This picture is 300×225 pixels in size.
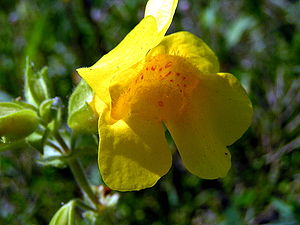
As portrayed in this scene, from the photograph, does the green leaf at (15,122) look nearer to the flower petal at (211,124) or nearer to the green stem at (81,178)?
the green stem at (81,178)

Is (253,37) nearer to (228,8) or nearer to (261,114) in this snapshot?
(228,8)

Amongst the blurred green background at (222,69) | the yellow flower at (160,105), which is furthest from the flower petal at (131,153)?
the blurred green background at (222,69)

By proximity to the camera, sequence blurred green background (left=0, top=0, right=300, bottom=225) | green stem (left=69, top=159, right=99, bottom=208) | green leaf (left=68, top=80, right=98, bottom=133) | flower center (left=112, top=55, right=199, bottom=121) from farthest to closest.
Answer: blurred green background (left=0, top=0, right=300, bottom=225), green stem (left=69, top=159, right=99, bottom=208), green leaf (left=68, top=80, right=98, bottom=133), flower center (left=112, top=55, right=199, bottom=121)

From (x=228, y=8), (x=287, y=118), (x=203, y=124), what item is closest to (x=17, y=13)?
(x=228, y=8)

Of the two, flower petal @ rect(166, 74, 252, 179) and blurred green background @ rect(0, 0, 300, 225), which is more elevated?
flower petal @ rect(166, 74, 252, 179)

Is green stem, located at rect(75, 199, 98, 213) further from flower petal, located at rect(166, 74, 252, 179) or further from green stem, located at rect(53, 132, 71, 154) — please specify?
flower petal, located at rect(166, 74, 252, 179)

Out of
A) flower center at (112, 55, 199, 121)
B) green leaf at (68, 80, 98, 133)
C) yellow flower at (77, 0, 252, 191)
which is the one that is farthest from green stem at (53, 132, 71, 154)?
flower center at (112, 55, 199, 121)
